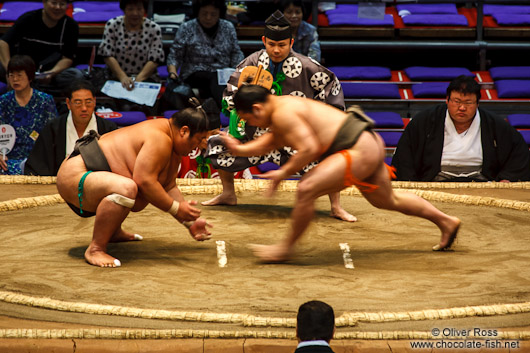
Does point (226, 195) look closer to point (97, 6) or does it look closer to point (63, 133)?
point (63, 133)

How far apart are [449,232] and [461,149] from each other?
133cm

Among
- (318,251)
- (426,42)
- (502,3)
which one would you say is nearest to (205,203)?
(318,251)

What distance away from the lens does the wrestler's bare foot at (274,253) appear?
2646 millimetres

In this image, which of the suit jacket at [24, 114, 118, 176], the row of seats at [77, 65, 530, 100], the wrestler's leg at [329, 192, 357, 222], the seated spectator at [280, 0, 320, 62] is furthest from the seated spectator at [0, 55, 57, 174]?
the wrestler's leg at [329, 192, 357, 222]

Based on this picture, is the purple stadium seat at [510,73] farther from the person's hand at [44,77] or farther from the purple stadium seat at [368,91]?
the person's hand at [44,77]

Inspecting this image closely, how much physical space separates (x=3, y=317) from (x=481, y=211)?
231 cm

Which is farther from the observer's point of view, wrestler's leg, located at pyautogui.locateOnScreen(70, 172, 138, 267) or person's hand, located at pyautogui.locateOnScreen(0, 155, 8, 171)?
person's hand, located at pyautogui.locateOnScreen(0, 155, 8, 171)

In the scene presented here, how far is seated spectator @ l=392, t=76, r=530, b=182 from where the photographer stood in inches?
158

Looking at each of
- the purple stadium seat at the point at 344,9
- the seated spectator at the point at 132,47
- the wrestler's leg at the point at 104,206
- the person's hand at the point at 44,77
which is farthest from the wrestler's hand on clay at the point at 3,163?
the purple stadium seat at the point at 344,9

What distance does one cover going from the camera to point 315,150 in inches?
102

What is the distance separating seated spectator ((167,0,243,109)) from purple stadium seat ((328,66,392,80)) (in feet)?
2.60

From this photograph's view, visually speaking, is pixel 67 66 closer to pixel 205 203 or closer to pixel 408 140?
pixel 205 203

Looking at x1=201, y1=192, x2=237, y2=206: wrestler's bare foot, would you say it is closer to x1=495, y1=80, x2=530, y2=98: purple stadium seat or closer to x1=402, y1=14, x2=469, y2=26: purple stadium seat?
x1=495, y1=80, x2=530, y2=98: purple stadium seat

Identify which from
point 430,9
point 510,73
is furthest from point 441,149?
point 430,9
